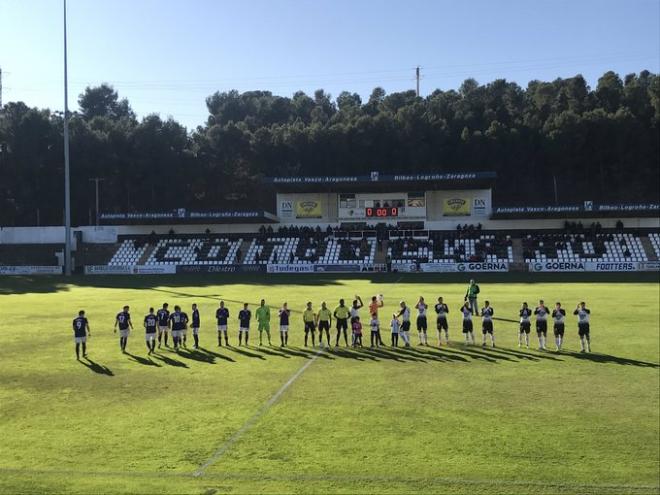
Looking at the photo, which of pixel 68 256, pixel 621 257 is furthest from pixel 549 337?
pixel 68 256

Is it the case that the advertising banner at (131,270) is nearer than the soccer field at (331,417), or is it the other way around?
the soccer field at (331,417)

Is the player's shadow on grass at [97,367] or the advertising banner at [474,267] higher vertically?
the advertising banner at [474,267]

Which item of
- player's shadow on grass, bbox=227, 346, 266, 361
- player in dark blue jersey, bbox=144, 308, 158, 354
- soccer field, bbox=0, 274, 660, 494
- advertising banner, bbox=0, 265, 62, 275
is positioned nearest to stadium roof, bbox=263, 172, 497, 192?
advertising banner, bbox=0, 265, 62, 275

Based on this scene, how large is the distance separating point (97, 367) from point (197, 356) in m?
3.28

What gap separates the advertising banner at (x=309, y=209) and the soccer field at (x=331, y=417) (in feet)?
151

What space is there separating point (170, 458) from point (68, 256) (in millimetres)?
56042

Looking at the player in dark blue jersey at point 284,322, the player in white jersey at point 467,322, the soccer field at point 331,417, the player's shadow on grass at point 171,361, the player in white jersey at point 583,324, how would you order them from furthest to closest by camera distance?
1. the player in dark blue jersey at point 284,322
2. the player in white jersey at point 467,322
3. the player in white jersey at point 583,324
4. the player's shadow on grass at point 171,361
5. the soccer field at point 331,417

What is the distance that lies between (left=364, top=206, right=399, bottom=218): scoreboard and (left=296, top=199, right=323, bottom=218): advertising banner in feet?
20.6

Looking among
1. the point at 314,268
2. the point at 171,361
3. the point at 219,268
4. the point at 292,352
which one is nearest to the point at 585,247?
the point at 314,268

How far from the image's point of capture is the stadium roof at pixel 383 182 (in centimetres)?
6341

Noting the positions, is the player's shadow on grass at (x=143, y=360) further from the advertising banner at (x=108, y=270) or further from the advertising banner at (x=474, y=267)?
the advertising banner at (x=108, y=270)

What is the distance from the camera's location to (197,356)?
20062mm

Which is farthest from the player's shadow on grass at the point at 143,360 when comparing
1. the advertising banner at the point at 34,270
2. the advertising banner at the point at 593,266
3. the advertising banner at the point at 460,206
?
the advertising banner at the point at 460,206

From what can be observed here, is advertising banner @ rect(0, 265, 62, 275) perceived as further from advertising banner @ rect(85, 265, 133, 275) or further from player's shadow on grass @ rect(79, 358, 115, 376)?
player's shadow on grass @ rect(79, 358, 115, 376)
